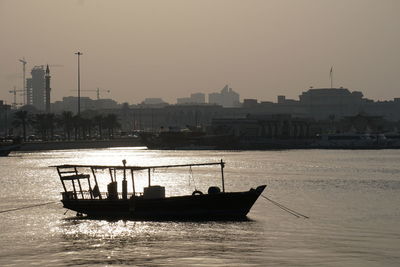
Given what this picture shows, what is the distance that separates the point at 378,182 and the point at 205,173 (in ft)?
104

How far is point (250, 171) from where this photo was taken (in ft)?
439

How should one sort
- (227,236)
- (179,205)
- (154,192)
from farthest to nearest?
(154,192) → (179,205) → (227,236)

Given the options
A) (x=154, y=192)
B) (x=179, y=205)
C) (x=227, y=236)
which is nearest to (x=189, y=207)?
(x=179, y=205)

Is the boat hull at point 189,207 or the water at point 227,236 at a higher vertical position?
the boat hull at point 189,207

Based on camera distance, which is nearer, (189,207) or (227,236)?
(227,236)

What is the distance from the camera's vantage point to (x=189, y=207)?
65.0 metres

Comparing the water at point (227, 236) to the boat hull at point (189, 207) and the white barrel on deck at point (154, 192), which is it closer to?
the boat hull at point (189, 207)

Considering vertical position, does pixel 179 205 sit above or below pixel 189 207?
above

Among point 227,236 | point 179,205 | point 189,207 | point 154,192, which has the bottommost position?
point 227,236

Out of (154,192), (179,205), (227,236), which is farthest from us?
(154,192)

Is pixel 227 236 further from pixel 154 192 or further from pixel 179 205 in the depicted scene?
pixel 154 192

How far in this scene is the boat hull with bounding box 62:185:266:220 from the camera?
64875 millimetres

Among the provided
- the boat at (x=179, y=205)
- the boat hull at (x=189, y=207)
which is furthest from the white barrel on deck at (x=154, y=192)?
the boat hull at (x=189, y=207)

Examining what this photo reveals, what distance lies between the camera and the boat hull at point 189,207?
64.9 metres
